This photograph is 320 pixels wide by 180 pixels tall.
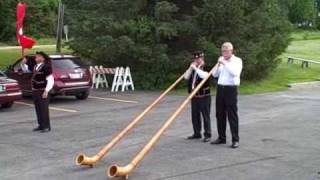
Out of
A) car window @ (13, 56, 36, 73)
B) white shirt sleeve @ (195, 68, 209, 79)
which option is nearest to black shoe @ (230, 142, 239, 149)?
white shirt sleeve @ (195, 68, 209, 79)

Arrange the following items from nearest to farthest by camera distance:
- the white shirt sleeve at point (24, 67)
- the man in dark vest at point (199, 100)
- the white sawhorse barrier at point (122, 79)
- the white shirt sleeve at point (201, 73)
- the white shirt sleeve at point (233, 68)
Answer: the white shirt sleeve at point (233, 68) → the white shirt sleeve at point (201, 73) → the man in dark vest at point (199, 100) → the white shirt sleeve at point (24, 67) → the white sawhorse barrier at point (122, 79)


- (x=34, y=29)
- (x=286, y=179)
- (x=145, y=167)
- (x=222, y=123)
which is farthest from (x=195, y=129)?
(x=34, y=29)

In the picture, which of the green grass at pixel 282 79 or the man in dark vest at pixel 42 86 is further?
the green grass at pixel 282 79

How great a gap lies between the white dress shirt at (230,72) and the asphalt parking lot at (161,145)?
1.15 meters

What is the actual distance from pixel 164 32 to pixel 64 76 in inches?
197

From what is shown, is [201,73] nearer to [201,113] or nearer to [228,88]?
[228,88]

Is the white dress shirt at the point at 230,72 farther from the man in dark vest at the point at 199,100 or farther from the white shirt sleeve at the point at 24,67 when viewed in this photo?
the white shirt sleeve at the point at 24,67

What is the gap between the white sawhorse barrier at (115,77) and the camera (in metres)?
23.2

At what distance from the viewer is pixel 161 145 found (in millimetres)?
11383

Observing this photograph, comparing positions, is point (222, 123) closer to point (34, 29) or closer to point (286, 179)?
point (286, 179)

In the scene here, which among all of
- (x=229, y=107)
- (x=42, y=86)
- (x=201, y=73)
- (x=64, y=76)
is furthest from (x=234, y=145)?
(x=64, y=76)

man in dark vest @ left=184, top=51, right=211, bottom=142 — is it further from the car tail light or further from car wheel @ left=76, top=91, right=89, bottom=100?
car wheel @ left=76, top=91, right=89, bottom=100

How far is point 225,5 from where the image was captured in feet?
74.3

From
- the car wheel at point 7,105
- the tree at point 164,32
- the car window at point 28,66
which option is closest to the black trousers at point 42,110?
the car wheel at point 7,105
